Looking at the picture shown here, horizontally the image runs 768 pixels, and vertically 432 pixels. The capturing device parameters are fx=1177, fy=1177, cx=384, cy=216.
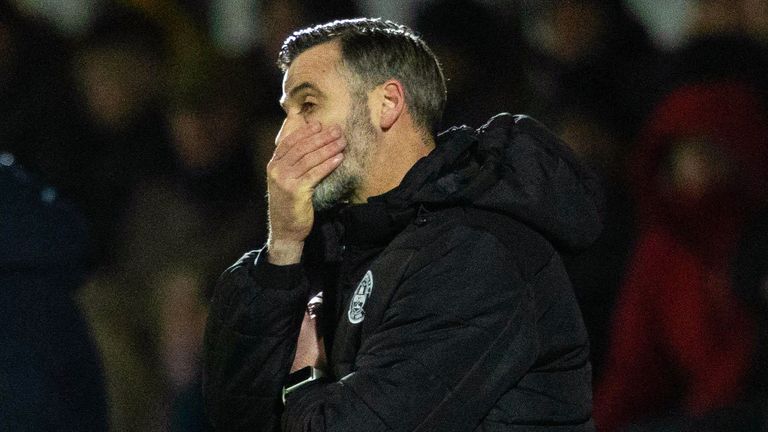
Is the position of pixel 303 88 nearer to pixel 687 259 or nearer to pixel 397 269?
pixel 397 269

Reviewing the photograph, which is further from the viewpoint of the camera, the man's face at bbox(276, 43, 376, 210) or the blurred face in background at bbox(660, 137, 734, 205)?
the blurred face in background at bbox(660, 137, 734, 205)

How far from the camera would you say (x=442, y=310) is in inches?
70.8

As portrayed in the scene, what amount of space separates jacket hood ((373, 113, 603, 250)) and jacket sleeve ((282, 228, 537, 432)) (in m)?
0.10

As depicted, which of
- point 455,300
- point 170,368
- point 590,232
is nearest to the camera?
point 455,300

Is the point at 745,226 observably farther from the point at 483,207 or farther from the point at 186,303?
the point at 186,303

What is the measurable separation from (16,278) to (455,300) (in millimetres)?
1003

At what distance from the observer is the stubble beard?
6.84ft

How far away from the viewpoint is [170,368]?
3.59m

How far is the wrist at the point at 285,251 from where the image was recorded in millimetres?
1976

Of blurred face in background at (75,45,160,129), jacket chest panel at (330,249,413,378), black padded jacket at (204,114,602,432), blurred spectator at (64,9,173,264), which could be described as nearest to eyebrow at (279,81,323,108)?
black padded jacket at (204,114,602,432)

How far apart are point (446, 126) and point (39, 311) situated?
1408mm

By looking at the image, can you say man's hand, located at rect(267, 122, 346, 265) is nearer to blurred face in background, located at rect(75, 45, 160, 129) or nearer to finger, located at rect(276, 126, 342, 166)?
finger, located at rect(276, 126, 342, 166)

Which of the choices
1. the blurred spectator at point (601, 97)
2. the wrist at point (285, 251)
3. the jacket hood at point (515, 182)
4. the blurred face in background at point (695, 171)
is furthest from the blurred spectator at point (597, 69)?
the wrist at point (285, 251)

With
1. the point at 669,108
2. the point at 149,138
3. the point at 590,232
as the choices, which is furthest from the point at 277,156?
the point at 149,138
